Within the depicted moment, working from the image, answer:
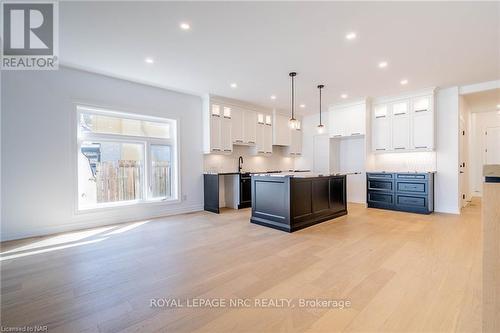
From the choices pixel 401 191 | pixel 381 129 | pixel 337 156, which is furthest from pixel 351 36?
pixel 337 156

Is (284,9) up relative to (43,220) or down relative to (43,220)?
up

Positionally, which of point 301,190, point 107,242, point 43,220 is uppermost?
point 301,190

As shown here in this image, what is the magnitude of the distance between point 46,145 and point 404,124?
7.25 metres

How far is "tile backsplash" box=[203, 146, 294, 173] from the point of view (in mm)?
6187

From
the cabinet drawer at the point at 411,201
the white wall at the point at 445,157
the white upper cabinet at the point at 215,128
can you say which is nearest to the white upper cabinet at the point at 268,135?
the white upper cabinet at the point at 215,128

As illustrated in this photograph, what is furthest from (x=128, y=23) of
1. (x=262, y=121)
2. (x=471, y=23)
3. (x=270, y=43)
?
(x=262, y=121)

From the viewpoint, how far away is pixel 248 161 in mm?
7020

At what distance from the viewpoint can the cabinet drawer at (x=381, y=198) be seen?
5.62 metres

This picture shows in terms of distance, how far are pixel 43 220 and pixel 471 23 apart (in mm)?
6594

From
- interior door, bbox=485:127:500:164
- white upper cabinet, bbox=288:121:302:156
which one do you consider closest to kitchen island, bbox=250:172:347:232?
white upper cabinet, bbox=288:121:302:156

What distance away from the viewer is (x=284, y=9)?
8.40 ft

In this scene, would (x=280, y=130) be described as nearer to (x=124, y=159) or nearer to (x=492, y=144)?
(x=124, y=159)

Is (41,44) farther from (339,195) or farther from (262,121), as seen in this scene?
(339,195)

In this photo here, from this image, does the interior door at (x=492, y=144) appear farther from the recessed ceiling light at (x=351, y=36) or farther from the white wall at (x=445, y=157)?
the recessed ceiling light at (x=351, y=36)
